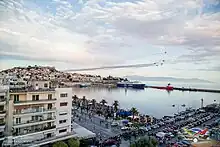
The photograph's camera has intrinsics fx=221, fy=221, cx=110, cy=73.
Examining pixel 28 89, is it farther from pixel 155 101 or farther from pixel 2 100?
pixel 155 101

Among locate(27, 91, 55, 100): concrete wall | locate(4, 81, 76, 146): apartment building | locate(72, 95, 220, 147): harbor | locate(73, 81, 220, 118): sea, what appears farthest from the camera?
locate(73, 81, 220, 118): sea

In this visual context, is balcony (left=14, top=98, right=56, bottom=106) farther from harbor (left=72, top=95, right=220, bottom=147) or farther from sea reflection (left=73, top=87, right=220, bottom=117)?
sea reflection (left=73, top=87, right=220, bottom=117)

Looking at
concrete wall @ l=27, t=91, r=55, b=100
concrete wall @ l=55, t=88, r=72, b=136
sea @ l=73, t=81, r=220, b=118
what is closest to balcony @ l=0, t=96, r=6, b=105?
concrete wall @ l=27, t=91, r=55, b=100

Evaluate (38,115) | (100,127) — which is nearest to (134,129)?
(100,127)

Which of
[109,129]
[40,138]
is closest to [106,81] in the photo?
[109,129]

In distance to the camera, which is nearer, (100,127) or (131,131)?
(131,131)

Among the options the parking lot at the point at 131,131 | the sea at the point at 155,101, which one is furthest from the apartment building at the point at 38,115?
the sea at the point at 155,101

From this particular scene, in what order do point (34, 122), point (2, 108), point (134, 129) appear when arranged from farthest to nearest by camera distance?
point (134, 129)
point (34, 122)
point (2, 108)

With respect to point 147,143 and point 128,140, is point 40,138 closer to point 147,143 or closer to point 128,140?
point 147,143

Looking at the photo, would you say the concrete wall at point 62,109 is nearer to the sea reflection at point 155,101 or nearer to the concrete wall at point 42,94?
the concrete wall at point 42,94
